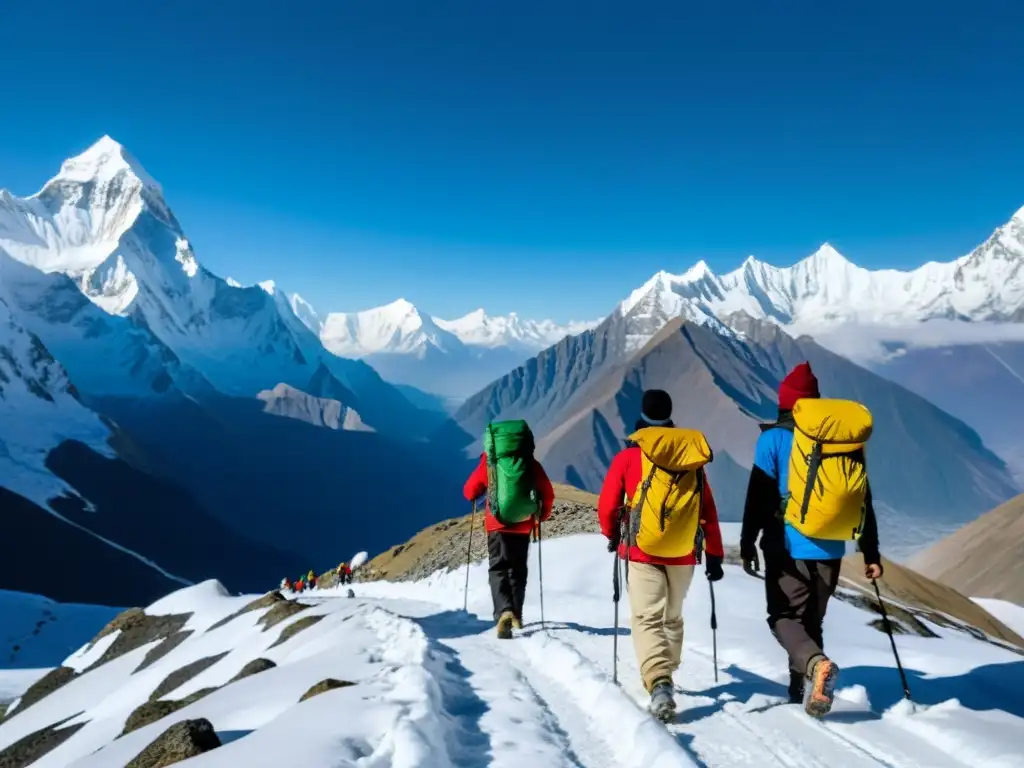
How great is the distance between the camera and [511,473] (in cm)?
1412

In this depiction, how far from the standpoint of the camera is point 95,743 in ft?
63.6

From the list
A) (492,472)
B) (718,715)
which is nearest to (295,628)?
(492,472)

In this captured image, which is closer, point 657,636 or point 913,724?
point 913,724

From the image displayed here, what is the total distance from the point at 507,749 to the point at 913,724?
14.7 ft

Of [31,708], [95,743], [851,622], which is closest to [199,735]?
[95,743]

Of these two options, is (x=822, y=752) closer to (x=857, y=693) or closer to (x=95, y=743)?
(x=857, y=693)

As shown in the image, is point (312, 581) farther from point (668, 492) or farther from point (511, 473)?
point (668, 492)

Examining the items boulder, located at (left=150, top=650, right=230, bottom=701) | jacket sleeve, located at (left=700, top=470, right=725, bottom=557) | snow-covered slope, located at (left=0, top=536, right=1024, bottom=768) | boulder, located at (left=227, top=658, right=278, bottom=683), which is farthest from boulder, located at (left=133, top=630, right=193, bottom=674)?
jacket sleeve, located at (left=700, top=470, right=725, bottom=557)

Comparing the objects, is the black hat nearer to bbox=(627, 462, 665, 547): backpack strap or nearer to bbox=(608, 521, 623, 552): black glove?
bbox=(627, 462, 665, 547): backpack strap

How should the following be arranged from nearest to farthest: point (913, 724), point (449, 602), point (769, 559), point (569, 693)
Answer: point (913, 724) < point (769, 559) < point (569, 693) < point (449, 602)

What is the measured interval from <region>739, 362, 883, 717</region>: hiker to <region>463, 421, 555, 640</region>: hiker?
5.60 metres

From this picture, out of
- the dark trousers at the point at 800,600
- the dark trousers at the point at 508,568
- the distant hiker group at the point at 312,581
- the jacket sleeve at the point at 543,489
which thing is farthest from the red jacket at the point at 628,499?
the distant hiker group at the point at 312,581

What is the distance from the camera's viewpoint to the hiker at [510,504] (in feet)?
46.0

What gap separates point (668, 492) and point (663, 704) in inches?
94.7
